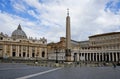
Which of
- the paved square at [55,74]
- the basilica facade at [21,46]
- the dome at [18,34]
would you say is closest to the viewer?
the paved square at [55,74]

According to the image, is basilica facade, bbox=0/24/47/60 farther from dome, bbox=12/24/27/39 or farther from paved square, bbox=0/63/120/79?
paved square, bbox=0/63/120/79

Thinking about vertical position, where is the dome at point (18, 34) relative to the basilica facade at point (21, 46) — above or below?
above

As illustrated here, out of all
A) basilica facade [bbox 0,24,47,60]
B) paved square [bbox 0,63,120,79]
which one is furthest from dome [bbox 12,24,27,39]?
paved square [bbox 0,63,120,79]

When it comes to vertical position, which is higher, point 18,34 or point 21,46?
point 18,34

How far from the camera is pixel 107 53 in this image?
10619cm

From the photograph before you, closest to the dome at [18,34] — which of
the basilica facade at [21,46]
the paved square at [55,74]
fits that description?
the basilica facade at [21,46]

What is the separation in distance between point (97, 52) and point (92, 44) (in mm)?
20660

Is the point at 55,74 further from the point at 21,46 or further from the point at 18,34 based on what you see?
the point at 18,34

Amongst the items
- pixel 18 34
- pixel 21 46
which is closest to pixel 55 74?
pixel 21 46

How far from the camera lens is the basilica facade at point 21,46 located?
408 feet

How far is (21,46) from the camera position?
131625 millimetres

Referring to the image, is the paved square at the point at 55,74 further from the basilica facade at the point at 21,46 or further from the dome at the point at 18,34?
the dome at the point at 18,34

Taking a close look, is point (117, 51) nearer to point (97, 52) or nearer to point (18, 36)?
point (97, 52)

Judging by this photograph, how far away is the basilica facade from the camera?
124312 mm
